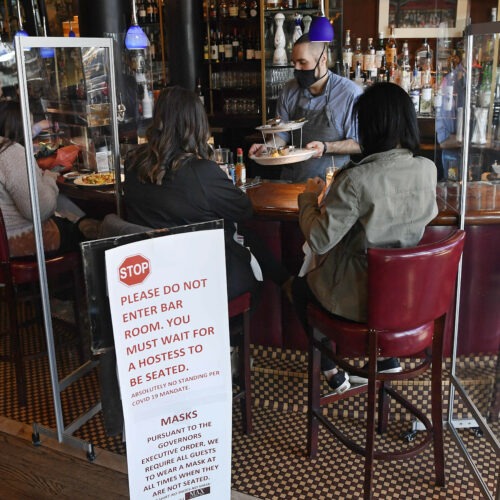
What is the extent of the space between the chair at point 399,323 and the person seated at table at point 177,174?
Result: 1.92ft

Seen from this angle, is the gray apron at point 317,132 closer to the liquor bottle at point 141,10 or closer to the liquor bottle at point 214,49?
the liquor bottle at point 214,49

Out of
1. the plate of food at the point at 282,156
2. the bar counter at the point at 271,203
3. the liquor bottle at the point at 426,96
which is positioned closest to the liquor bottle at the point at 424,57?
the liquor bottle at the point at 426,96

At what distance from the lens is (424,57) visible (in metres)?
5.52

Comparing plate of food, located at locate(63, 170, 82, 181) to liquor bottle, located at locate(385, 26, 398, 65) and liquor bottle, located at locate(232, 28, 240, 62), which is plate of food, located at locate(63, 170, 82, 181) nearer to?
liquor bottle, located at locate(385, 26, 398, 65)

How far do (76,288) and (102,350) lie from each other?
1031 millimetres

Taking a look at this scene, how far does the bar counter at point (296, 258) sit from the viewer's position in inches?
107

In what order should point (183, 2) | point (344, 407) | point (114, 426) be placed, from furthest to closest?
point (183, 2) < point (344, 407) < point (114, 426)

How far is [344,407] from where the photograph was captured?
304 centimetres

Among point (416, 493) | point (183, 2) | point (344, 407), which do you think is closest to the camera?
point (416, 493)

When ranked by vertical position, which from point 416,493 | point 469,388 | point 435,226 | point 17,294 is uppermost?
point 435,226

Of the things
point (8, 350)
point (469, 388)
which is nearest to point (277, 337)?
point (469, 388)

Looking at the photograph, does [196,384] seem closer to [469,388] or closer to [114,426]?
[114,426]

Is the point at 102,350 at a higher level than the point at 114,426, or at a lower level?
higher

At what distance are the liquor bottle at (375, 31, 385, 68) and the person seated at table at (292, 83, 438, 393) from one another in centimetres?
363
